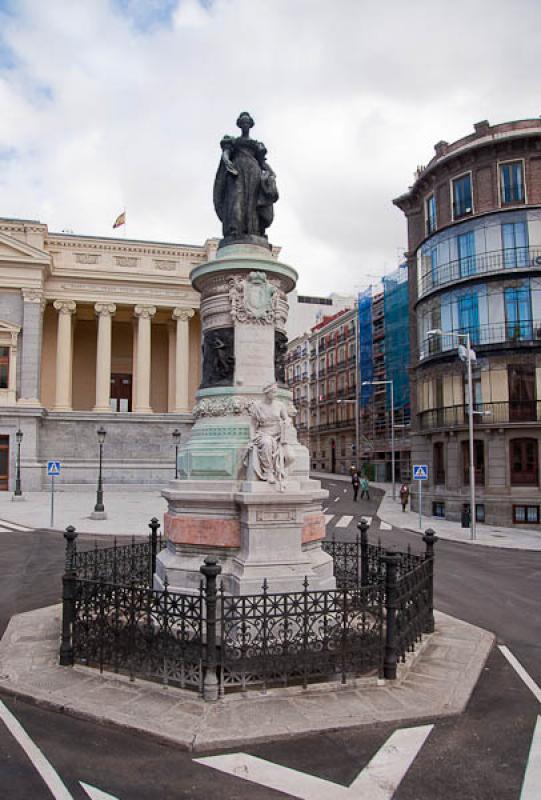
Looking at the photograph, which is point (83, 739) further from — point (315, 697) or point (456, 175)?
point (456, 175)

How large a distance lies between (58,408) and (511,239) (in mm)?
35202

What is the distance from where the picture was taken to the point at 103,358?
49.8 m

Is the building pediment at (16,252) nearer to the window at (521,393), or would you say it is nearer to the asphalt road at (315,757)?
the window at (521,393)

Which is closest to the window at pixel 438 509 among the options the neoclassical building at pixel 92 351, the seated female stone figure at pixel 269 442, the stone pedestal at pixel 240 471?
the neoclassical building at pixel 92 351

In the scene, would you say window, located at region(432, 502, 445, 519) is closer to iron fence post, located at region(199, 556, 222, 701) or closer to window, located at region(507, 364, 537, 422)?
window, located at region(507, 364, 537, 422)

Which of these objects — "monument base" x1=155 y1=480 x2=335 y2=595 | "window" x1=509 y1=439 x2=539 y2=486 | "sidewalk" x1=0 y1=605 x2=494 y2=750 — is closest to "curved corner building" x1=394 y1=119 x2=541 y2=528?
"window" x1=509 y1=439 x2=539 y2=486

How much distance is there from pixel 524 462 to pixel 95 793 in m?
26.1

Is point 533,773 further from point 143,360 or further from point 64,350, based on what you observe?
point 64,350

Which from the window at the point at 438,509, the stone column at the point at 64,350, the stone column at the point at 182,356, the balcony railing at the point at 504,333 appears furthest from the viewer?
the stone column at the point at 182,356

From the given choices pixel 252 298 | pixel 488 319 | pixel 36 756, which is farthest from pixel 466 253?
pixel 36 756

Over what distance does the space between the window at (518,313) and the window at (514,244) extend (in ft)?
4.01

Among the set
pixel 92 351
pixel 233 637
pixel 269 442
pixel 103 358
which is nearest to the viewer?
pixel 233 637

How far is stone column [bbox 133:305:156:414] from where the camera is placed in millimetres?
49750

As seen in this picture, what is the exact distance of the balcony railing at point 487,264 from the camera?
2805 centimetres
